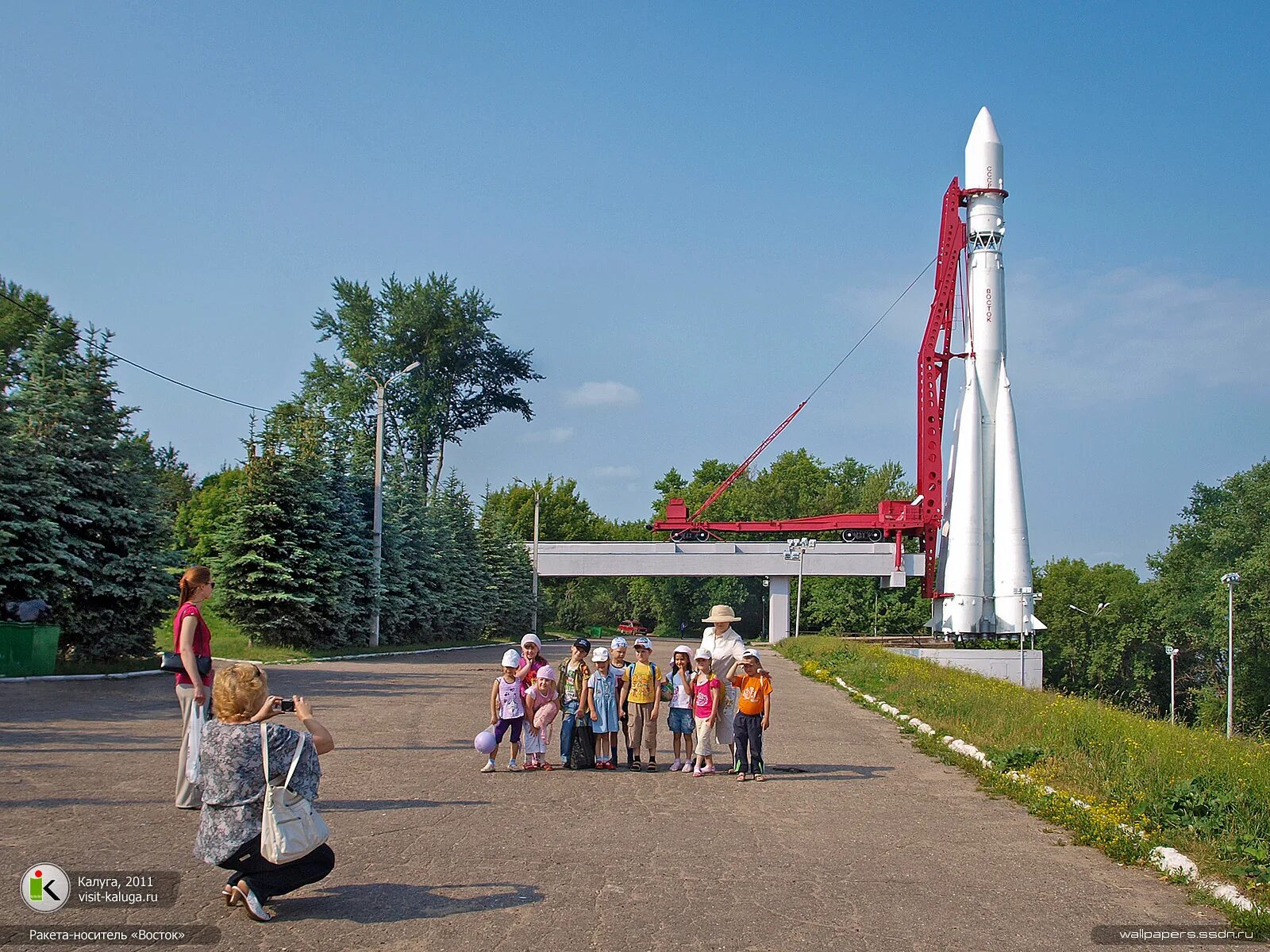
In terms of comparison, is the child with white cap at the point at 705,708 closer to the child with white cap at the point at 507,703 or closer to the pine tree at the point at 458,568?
the child with white cap at the point at 507,703

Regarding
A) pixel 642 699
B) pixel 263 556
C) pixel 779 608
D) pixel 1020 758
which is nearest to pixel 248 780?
pixel 642 699

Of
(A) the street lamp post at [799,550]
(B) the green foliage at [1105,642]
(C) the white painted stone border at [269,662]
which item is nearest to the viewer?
(C) the white painted stone border at [269,662]

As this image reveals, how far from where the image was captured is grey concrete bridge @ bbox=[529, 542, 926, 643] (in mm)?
56594

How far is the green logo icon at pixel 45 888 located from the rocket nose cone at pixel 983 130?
3971 cm

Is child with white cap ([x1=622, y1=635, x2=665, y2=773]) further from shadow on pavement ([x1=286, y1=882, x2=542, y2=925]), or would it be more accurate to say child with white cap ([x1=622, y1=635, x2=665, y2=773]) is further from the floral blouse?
the floral blouse

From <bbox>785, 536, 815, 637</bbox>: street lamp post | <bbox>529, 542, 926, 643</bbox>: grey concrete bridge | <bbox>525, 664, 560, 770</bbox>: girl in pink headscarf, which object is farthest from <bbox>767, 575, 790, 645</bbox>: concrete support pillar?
<bbox>525, 664, 560, 770</bbox>: girl in pink headscarf

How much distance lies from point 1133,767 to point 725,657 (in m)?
3.86

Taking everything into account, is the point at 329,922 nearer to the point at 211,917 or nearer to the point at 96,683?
the point at 211,917

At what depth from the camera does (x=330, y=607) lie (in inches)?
1171

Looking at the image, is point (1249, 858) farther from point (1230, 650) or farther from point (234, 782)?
point (1230, 650)

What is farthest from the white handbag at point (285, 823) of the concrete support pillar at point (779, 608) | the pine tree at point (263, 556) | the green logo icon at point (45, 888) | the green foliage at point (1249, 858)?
the concrete support pillar at point (779, 608)

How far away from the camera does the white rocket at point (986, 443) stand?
130 ft

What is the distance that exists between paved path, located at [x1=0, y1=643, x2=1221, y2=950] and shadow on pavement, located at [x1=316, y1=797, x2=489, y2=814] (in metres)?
0.03

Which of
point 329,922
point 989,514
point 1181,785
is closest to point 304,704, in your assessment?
point 329,922
